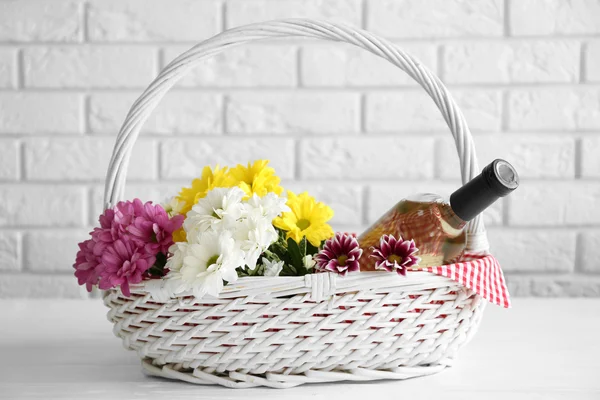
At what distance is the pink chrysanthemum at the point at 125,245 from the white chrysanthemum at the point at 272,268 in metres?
0.11

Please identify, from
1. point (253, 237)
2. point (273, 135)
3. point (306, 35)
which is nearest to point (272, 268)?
point (253, 237)

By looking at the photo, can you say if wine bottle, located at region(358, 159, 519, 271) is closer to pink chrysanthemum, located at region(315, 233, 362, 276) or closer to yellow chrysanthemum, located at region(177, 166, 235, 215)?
pink chrysanthemum, located at region(315, 233, 362, 276)

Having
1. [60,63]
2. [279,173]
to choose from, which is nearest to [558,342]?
Result: [279,173]

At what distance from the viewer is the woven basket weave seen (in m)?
0.72

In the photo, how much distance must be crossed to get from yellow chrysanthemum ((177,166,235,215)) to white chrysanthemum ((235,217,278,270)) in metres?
0.12

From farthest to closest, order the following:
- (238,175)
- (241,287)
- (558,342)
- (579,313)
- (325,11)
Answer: (325,11), (579,313), (558,342), (238,175), (241,287)

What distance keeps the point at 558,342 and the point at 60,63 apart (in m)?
1.08

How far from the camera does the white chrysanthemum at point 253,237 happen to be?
72 centimetres

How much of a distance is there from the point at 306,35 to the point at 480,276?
0.37 metres

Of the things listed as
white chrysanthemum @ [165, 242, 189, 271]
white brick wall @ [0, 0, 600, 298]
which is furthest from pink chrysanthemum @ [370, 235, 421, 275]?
white brick wall @ [0, 0, 600, 298]

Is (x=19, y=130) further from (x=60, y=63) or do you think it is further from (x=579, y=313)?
(x=579, y=313)

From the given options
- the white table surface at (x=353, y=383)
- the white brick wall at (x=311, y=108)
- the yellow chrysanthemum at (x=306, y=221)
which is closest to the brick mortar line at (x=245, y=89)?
the white brick wall at (x=311, y=108)

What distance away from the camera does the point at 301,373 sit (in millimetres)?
781

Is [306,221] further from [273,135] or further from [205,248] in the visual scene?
[273,135]
